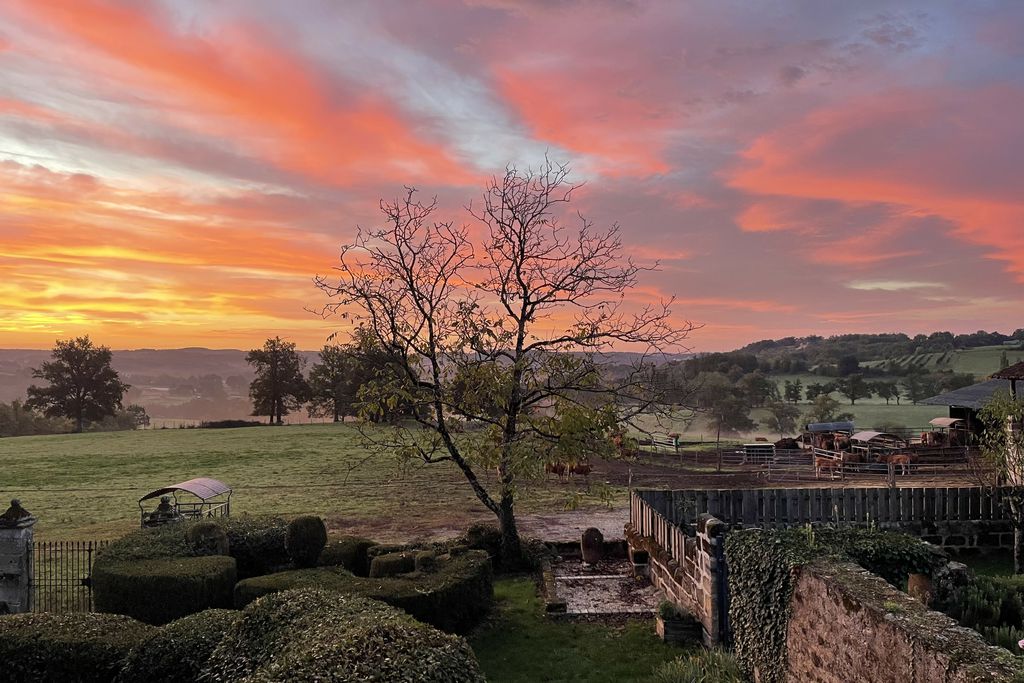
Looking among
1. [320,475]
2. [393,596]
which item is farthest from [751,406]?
[393,596]

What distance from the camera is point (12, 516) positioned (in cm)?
1538

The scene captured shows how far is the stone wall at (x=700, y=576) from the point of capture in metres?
12.7

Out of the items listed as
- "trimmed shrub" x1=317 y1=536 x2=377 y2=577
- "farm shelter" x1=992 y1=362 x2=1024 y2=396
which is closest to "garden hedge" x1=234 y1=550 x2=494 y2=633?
"trimmed shrub" x1=317 y1=536 x2=377 y2=577

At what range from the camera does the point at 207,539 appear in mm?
16562

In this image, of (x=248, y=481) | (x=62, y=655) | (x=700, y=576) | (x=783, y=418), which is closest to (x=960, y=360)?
(x=783, y=418)

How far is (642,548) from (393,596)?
7.58m

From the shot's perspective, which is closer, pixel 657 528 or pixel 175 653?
pixel 175 653

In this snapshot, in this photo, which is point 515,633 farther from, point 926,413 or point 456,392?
point 926,413

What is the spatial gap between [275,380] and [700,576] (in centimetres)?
7505

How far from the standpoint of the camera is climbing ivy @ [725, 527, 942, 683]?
9625 mm

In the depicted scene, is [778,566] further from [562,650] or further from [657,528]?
[657,528]

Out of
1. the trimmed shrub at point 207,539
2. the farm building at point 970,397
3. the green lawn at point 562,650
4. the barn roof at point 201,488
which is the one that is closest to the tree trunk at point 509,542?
the green lawn at point 562,650

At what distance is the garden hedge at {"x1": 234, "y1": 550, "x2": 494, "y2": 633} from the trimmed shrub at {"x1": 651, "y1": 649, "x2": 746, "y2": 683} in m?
4.54

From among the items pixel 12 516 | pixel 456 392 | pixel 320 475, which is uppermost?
pixel 456 392
